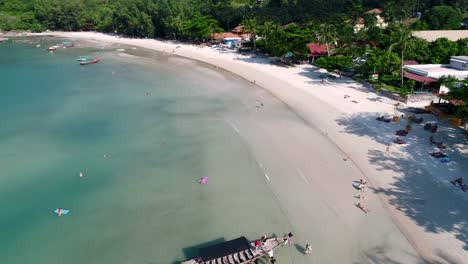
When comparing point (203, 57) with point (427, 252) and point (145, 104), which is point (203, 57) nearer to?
point (145, 104)

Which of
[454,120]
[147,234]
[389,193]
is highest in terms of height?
[454,120]

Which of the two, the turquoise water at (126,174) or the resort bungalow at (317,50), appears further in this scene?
the resort bungalow at (317,50)

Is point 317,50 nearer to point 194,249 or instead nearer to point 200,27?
point 200,27

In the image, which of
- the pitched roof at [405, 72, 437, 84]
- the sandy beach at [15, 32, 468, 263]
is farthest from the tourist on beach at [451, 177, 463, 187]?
the pitched roof at [405, 72, 437, 84]

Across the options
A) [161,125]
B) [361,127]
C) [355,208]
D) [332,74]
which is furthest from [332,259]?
[332,74]

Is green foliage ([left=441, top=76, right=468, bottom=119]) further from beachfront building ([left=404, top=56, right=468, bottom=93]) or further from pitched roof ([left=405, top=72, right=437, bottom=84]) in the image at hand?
beachfront building ([left=404, top=56, right=468, bottom=93])

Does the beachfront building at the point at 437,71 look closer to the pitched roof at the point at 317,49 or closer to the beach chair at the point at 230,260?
the pitched roof at the point at 317,49

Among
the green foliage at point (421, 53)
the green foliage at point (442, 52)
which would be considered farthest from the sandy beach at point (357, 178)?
the green foliage at point (442, 52)
